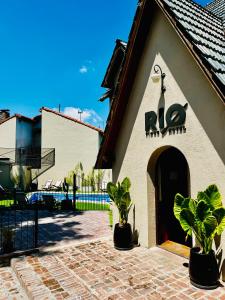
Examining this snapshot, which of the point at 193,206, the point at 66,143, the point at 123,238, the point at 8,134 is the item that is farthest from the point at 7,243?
the point at 8,134

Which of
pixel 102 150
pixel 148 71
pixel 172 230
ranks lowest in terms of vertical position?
pixel 172 230

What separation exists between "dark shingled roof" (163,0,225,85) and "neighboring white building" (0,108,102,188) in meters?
19.5

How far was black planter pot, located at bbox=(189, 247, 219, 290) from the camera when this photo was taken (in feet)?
16.5

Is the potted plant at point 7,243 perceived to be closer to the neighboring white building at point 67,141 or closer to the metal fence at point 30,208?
the metal fence at point 30,208

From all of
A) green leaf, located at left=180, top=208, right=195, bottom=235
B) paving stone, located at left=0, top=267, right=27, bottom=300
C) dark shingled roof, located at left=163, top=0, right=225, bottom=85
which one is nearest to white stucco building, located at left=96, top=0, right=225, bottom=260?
dark shingled roof, located at left=163, top=0, right=225, bottom=85

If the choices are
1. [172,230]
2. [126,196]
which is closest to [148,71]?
[126,196]

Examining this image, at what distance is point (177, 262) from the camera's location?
636 centimetres

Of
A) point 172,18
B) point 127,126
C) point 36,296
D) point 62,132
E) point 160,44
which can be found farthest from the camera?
point 62,132

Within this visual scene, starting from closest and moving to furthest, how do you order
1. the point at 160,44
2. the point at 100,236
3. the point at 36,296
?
the point at 36,296
the point at 160,44
the point at 100,236

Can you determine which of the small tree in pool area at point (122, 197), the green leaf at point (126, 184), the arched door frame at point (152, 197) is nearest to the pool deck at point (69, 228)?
the small tree in pool area at point (122, 197)

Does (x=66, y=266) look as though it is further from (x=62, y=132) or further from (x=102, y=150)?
(x=62, y=132)

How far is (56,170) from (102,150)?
20.9 meters

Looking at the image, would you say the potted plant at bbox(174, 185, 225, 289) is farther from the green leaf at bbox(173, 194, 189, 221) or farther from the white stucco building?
the white stucco building

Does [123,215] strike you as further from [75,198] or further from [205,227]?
[75,198]
